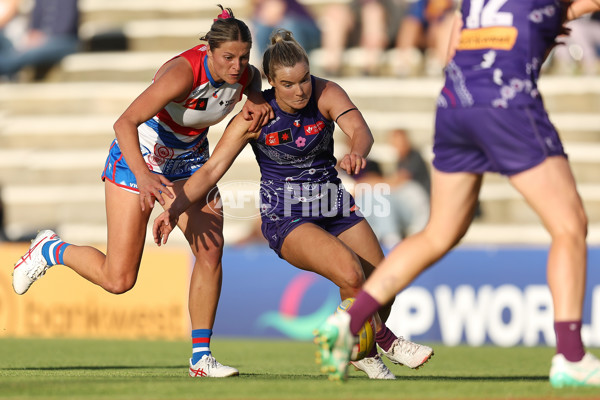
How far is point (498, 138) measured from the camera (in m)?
4.89

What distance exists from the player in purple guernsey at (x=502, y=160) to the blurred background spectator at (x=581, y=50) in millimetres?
10944

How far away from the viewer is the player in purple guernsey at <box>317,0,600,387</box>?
4848 mm

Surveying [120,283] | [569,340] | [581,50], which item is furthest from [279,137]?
[581,50]

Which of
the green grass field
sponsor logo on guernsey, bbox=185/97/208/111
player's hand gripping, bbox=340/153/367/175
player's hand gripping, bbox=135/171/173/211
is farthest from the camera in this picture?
sponsor logo on guernsey, bbox=185/97/208/111

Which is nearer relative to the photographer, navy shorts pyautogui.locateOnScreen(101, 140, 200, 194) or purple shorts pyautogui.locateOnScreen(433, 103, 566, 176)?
purple shorts pyautogui.locateOnScreen(433, 103, 566, 176)

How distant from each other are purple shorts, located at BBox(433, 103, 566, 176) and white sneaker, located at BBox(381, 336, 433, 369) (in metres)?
1.70

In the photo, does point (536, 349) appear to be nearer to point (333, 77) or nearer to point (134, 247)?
point (134, 247)

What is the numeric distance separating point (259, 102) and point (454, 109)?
1.80 meters

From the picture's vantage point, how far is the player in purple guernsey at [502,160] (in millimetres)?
4848

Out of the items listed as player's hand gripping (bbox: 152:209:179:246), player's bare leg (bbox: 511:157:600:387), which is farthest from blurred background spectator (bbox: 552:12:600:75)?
player's bare leg (bbox: 511:157:600:387)

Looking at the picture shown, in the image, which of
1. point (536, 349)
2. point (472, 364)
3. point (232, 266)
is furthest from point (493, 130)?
point (232, 266)

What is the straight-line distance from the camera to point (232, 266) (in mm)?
11906

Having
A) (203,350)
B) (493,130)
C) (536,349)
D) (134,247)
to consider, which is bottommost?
(536,349)

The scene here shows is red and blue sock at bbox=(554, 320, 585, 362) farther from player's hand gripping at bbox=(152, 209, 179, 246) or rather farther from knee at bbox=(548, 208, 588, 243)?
player's hand gripping at bbox=(152, 209, 179, 246)
